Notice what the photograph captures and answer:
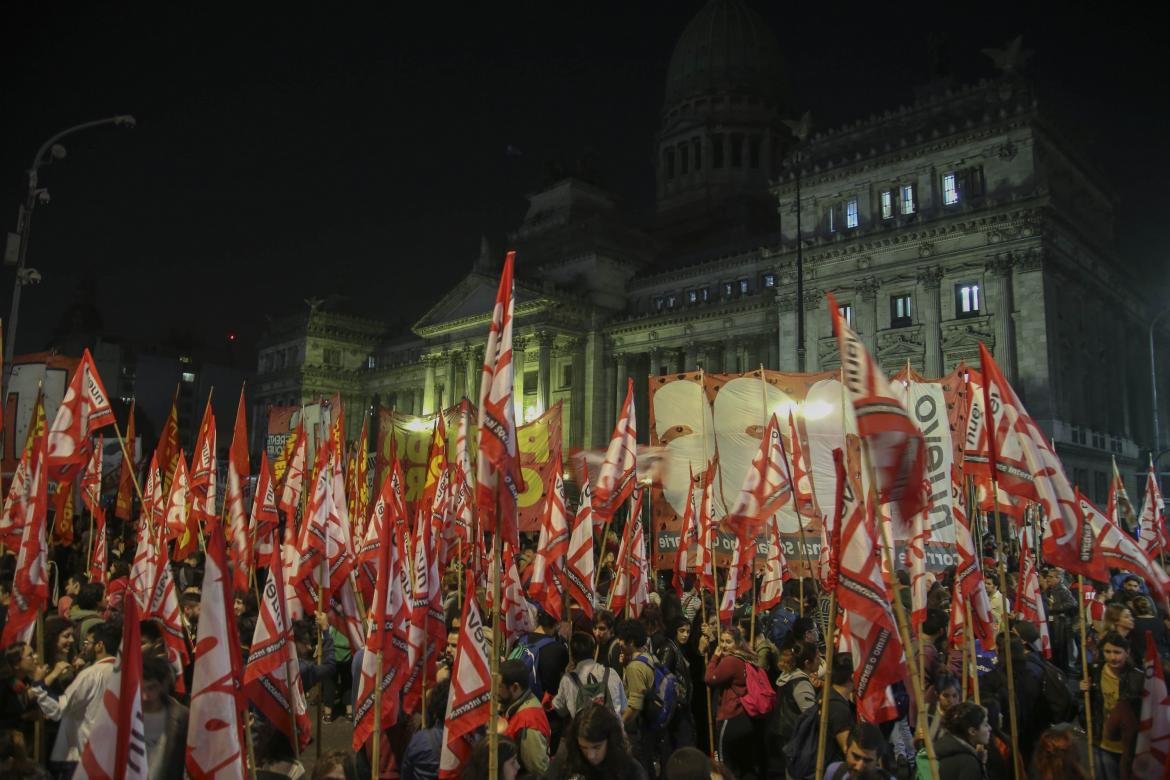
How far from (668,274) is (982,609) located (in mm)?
44207

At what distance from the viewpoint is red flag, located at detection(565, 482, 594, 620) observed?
10.0 m

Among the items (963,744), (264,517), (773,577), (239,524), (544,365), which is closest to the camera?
(963,744)

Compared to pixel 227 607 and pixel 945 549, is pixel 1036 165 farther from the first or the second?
pixel 227 607

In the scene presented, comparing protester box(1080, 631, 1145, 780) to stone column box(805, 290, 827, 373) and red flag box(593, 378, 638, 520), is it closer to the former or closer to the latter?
red flag box(593, 378, 638, 520)

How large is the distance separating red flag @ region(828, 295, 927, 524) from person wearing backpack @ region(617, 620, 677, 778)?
9.86 ft

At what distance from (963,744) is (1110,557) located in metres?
3.80

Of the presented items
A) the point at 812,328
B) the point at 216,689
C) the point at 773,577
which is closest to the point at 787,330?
the point at 812,328

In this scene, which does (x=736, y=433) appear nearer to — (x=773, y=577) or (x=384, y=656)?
(x=773, y=577)

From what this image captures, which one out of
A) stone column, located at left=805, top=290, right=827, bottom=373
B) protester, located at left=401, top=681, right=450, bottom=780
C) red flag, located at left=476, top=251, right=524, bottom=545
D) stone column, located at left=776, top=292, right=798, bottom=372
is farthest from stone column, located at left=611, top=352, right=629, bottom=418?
protester, located at left=401, top=681, right=450, bottom=780

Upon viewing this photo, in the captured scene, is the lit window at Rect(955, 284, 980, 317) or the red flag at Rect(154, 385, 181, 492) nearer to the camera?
the red flag at Rect(154, 385, 181, 492)

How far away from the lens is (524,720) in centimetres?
613

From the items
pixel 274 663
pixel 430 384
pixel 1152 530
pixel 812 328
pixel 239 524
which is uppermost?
pixel 812 328

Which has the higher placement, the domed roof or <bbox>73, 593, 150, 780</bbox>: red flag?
the domed roof

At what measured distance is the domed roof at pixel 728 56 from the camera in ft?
205
